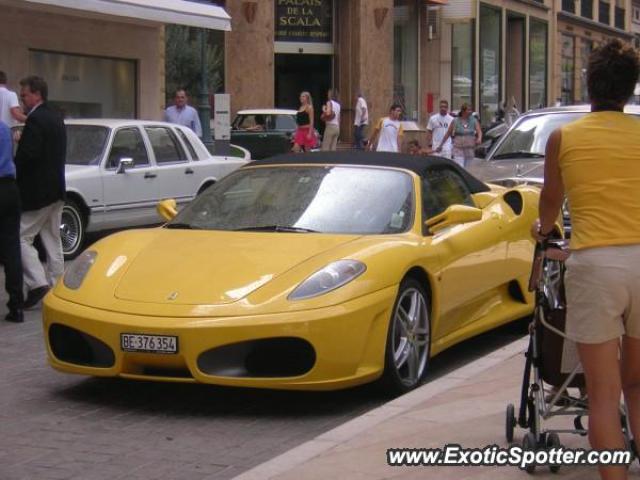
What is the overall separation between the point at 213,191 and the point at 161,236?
793mm

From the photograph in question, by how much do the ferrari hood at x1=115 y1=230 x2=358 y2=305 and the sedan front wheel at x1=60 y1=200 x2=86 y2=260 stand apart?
239 inches

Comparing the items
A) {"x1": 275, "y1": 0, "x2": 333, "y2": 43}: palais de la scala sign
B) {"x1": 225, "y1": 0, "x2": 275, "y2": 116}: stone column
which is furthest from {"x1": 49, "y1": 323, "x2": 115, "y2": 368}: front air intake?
{"x1": 275, "y1": 0, "x2": 333, "y2": 43}: palais de la scala sign

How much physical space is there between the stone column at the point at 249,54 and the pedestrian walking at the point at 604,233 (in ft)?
89.9

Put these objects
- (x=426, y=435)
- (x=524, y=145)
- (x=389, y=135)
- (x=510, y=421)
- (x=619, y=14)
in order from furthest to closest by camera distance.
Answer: (x=619, y=14)
(x=389, y=135)
(x=524, y=145)
(x=426, y=435)
(x=510, y=421)

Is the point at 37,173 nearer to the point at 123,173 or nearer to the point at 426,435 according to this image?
the point at 123,173

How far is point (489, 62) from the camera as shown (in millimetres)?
44906

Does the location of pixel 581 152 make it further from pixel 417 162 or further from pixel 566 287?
pixel 417 162

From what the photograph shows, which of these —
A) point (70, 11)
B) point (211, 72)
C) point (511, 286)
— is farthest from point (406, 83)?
point (511, 286)

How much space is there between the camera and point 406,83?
1553 inches

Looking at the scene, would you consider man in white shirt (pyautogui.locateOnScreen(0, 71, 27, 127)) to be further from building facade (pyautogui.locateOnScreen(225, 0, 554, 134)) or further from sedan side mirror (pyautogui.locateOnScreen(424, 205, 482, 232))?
building facade (pyautogui.locateOnScreen(225, 0, 554, 134))

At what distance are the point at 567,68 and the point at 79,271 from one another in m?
47.5

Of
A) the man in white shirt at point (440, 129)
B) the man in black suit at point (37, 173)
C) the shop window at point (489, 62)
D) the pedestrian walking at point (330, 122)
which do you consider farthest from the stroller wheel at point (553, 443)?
the shop window at point (489, 62)

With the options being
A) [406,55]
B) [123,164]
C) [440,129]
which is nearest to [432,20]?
[406,55]

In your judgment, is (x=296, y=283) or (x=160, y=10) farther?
(x=160, y=10)
